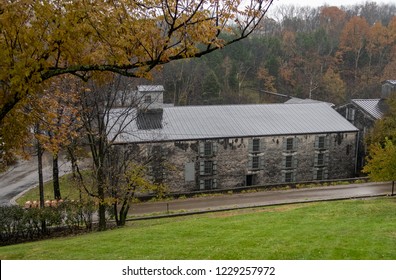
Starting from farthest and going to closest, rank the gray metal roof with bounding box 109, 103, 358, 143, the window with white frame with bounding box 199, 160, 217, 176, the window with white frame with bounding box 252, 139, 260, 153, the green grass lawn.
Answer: the window with white frame with bounding box 252, 139, 260, 153, the window with white frame with bounding box 199, 160, 217, 176, the gray metal roof with bounding box 109, 103, 358, 143, the green grass lawn

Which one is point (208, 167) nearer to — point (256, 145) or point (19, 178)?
point (256, 145)

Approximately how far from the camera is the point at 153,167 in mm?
28547

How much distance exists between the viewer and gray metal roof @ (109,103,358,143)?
30.0 metres

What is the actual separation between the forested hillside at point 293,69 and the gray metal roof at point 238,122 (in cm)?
2261

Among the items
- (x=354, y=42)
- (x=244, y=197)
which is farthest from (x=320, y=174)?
(x=354, y=42)

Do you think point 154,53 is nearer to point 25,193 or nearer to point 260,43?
point 25,193

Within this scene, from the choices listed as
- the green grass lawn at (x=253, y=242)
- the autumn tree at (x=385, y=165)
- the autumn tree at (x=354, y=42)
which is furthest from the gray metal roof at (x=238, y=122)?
the autumn tree at (x=354, y=42)

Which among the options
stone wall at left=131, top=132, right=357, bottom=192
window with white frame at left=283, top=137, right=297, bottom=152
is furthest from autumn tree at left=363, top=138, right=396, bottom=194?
stone wall at left=131, top=132, right=357, bottom=192

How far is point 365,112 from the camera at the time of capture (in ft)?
121

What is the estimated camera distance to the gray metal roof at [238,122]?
30.0m

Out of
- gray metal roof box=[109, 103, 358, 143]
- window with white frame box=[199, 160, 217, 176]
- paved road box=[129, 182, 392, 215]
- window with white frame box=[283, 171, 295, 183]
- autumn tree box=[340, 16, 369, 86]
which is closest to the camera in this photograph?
paved road box=[129, 182, 392, 215]

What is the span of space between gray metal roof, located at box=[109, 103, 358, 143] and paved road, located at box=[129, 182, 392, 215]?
15.6 ft

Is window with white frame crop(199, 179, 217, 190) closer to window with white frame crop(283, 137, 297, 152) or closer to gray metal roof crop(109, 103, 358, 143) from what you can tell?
gray metal roof crop(109, 103, 358, 143)
